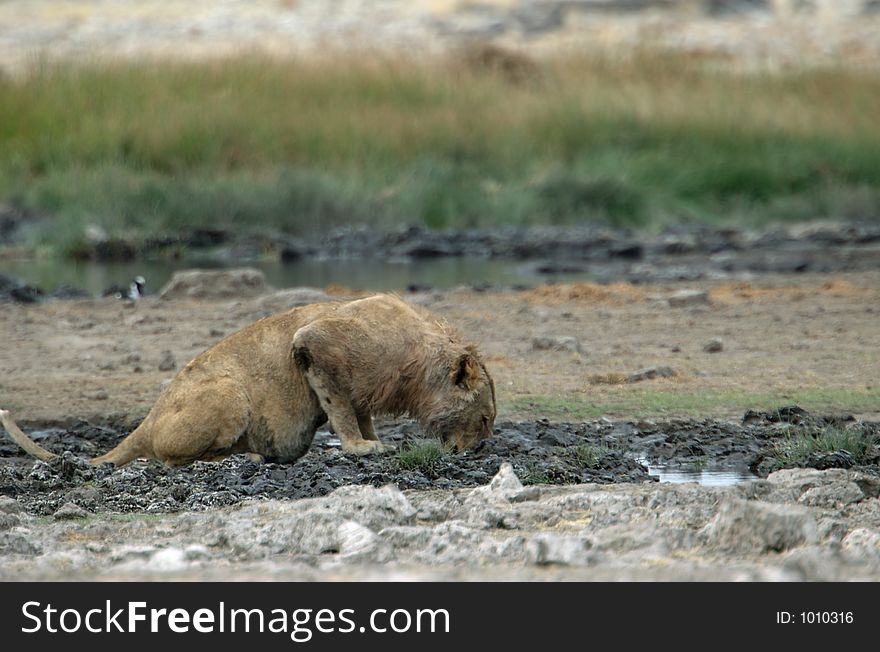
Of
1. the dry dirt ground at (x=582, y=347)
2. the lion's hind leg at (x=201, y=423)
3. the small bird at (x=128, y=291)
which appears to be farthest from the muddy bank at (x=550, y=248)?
the lion's hind leg at (x=201, y=423)

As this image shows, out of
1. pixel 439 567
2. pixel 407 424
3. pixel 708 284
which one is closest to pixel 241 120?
pixel 708 284

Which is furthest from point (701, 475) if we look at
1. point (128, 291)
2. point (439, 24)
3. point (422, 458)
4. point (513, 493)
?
point (439, 24)

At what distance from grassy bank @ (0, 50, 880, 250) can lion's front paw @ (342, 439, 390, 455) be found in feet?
45.1

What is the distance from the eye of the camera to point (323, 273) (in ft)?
68.6

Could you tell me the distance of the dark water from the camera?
19.4 m

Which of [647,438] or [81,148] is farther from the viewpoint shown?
[81,148]

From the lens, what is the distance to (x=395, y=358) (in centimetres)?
954

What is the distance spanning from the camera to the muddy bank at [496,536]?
607 cm

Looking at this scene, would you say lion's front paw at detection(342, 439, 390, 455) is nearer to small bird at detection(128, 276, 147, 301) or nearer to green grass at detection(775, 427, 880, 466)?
green grass at detection(775, 427, 880, 466)

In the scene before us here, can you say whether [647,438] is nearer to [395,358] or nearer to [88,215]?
[395,358]

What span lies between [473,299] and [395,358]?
23.8 feet

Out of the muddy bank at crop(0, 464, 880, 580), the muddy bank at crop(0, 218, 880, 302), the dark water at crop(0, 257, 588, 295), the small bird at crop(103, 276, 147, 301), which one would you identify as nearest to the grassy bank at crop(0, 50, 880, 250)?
the muddy bank at crop(0, 218, 880, 302)

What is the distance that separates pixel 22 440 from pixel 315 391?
1766 mm

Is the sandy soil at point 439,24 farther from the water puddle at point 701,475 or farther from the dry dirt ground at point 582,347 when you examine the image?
the water puddle at point 701,475
